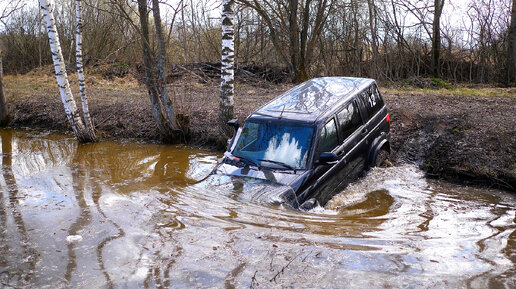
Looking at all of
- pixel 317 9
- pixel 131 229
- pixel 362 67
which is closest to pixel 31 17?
pixel 317 9

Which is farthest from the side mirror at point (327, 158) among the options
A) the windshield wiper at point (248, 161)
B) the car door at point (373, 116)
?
the car door at point (373, 116)

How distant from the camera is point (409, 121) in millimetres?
10359

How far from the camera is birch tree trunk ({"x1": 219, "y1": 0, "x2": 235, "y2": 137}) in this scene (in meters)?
9.12

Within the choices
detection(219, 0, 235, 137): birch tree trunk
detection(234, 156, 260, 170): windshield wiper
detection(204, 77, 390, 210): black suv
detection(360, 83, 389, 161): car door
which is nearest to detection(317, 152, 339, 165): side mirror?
detection(204, 77, 390, 210): black suv

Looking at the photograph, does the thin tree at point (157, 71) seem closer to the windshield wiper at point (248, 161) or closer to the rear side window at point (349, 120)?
the windshield wiper at point (248, 161)

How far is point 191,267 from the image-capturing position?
4.07m

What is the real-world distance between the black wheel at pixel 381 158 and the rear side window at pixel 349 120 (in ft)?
3.07

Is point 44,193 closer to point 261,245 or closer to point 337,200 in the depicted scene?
point 261,245

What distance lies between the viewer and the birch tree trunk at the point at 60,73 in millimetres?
9773

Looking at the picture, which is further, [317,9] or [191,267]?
[317,9]

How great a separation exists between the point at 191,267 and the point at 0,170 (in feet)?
20.7

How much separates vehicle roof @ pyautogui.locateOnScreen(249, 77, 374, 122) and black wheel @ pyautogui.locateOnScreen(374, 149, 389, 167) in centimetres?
128

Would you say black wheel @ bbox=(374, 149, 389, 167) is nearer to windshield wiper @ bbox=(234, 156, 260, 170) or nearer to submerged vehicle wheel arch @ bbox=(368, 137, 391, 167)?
submerged vehicle wheel arch @ bbox=(368, 137, 391, 167)

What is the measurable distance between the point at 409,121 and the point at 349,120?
4.04 m
